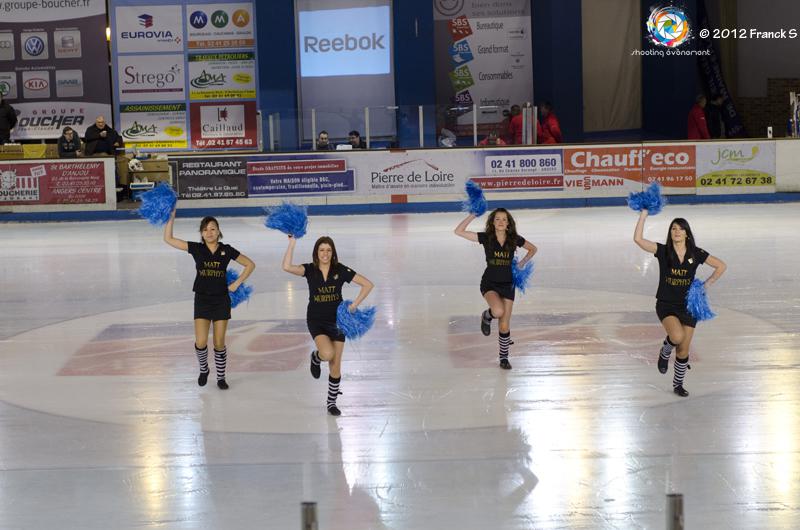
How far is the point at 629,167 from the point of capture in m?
26.3

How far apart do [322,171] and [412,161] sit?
211 cm

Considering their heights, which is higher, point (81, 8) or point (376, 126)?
point (81, 8)

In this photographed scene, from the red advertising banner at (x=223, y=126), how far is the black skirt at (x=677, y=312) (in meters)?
24.0

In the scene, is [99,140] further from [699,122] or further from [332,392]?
[332,392]

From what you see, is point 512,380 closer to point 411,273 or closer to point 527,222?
point 411,273

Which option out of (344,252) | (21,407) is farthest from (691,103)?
(21,407)

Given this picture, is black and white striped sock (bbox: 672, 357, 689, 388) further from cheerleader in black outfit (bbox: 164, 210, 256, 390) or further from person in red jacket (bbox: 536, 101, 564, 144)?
person in red jacket (bbox: 536, 101, 564, 144)

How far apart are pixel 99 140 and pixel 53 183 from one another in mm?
1537

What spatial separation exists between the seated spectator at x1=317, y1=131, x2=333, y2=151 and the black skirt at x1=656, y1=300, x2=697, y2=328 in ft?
59.1

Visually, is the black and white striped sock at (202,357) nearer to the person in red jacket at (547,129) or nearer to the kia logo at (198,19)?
the person in red jacket at (547,129)

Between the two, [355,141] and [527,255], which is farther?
[355,141]

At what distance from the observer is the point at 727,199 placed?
1040 inches

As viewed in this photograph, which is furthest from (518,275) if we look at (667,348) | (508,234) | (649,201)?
(667,348)

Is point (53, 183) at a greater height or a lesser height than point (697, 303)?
greater
